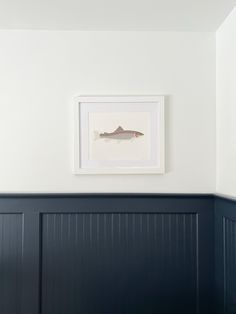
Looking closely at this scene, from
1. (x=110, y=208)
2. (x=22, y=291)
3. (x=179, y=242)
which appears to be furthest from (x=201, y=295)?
(x=22, y=291)

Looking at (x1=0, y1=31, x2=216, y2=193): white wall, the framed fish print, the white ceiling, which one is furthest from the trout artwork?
the white ceiling

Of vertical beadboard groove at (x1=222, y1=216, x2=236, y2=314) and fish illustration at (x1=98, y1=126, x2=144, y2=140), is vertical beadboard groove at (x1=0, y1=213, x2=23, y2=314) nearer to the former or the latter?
fish illustration at (x1=98, y1=126, x2=144, y2=140)

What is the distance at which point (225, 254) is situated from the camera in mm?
2258

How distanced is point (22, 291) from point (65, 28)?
1.78m

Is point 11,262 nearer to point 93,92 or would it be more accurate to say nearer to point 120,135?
point 120,135

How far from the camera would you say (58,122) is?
8.02ft

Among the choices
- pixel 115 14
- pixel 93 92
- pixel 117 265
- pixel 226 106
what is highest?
pixel 115 14

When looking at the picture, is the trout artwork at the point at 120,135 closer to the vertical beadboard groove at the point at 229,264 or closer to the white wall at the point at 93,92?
the white wall at the point at 93,92

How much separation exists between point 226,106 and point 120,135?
27.8 inches

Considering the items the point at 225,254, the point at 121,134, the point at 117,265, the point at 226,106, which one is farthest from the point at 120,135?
the point at 225,254

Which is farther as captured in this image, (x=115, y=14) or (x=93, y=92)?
(x=93, y=92)

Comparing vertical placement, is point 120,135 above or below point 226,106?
below

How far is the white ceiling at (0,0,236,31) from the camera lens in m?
2.05

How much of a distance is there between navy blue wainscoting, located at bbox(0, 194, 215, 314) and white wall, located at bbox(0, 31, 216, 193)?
Result: 0.12 metres
